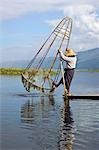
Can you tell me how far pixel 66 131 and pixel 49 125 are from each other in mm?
1178

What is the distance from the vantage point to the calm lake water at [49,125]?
11195 mm

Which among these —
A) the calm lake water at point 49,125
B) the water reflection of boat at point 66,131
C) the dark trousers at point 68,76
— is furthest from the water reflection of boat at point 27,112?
the dark trousers at point 68,76

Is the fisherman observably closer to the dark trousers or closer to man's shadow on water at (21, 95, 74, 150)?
the dark trousers

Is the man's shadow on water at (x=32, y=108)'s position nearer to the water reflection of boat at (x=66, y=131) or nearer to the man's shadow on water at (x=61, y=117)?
the man's shadow on water at (x=61, y=117)

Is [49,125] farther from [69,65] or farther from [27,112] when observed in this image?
[69,65]

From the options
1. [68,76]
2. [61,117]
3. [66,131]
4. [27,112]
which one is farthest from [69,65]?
[66,131]

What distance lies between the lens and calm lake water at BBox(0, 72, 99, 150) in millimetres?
11195

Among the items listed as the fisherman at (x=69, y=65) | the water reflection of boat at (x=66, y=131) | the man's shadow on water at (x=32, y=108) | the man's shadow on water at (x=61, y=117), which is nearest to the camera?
the water reflection of boat at (x=66, y=131)

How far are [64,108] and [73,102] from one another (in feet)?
7.64

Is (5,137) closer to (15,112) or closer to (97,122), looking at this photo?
(97,122)

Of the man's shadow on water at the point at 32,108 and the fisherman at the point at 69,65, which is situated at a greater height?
the fisherman at the point at 69,65

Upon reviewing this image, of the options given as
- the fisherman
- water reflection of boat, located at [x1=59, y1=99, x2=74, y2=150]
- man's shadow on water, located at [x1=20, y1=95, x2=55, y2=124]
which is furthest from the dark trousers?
water reflection of boat, located at [x1=59, y1=99, x2=74, y2=150]

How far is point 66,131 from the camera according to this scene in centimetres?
1283

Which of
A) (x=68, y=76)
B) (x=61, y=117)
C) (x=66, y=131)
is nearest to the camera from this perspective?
(x=66, y=131)
